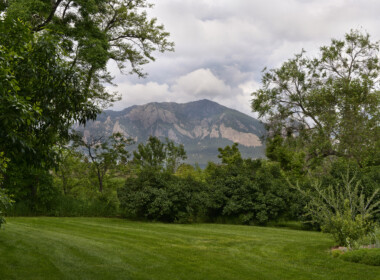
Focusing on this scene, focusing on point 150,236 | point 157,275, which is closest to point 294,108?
point 150,236

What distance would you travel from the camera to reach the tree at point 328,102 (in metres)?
18.6

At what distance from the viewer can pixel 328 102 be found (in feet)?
68.0

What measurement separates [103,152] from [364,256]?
14890 millimetres

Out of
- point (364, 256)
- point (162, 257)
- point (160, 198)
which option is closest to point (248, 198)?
point (160, 198)

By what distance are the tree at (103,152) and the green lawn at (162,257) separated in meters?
8.66

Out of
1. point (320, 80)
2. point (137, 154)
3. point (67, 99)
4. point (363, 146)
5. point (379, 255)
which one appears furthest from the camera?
point (137, 154)

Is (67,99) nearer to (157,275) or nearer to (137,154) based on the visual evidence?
(157,275)

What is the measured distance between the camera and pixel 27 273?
582 cm

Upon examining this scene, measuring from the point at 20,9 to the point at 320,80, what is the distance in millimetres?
18779

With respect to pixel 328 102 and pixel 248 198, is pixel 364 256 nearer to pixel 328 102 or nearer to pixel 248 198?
pixel 248 198

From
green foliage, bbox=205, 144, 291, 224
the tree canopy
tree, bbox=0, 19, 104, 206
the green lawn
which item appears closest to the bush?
green foliage, bbox=205, 144, 291, 224

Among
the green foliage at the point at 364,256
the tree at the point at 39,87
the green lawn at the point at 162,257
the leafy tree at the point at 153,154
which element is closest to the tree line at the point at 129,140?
the tree at the point at 39,87

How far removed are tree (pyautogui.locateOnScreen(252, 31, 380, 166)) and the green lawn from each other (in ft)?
34.2

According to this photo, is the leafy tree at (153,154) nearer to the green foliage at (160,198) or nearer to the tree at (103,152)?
the tree at (103,152)
